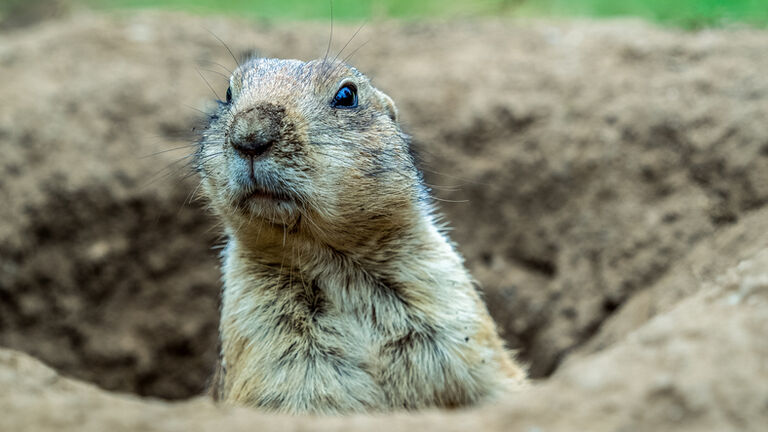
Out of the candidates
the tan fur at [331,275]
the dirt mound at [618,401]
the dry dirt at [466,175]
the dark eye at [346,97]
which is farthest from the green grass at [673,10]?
the dirt mound at [618,401]

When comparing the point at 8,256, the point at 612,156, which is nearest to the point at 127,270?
the point at 8,256

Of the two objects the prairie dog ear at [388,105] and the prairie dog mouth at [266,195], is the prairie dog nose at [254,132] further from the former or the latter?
the prairie dog ear at [388,105]

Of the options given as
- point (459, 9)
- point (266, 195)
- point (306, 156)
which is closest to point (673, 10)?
point (459, 9)

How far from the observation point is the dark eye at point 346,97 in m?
3.92

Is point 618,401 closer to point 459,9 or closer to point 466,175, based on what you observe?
point 466,175

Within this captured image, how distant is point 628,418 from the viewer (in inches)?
82.4

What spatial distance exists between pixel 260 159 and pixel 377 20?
5.20 metres

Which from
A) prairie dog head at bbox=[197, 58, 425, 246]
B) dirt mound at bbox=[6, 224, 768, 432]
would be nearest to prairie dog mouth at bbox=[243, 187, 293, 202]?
prairie dog head at bbox=[197, 58, 425, 246]

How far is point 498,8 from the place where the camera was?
884 cm

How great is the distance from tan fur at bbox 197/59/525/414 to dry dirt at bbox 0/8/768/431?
1984mm

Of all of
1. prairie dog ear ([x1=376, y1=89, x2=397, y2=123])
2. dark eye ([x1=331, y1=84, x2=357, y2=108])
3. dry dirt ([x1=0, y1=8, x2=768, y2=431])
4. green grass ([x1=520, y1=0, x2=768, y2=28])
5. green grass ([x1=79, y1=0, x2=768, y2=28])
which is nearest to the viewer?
dark eye ([x1=331, y1=84, x2=357, y2=108])

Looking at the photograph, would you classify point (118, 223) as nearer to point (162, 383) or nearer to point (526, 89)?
point (162, 383)

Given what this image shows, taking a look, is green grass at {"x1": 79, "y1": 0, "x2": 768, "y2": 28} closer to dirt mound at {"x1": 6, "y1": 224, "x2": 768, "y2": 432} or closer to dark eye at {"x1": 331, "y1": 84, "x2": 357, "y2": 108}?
dark eye at {"x1": 331, "y1": 84, "x2": 357, "y2": 108}

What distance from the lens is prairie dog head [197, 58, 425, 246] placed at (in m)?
3.28
